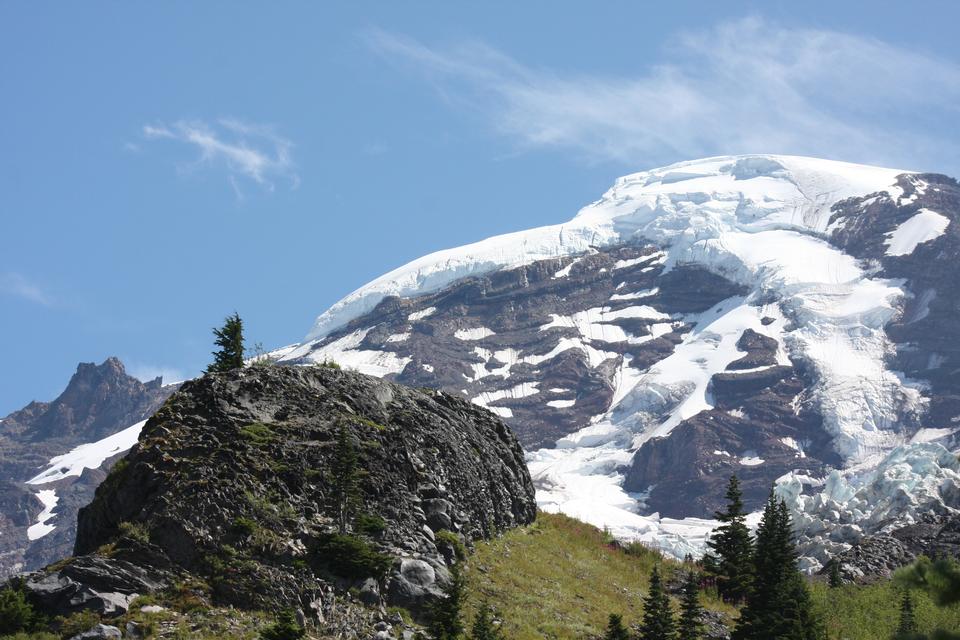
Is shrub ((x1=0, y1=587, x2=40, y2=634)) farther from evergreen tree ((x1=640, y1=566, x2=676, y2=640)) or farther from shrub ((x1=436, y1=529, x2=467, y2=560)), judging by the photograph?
evergreen tree ((x1=640, y1=566, x2=676, y2=640))

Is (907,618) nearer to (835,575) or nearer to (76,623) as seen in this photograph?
(835,575)

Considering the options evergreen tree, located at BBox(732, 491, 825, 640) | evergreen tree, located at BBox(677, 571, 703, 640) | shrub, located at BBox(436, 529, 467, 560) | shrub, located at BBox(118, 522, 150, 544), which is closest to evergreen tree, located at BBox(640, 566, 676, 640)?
evergreen tree, located at BBox(677, 571, 703, 640)

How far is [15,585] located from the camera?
4016 cm

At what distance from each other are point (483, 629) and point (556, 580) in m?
11.8

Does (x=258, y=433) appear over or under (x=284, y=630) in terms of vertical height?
over

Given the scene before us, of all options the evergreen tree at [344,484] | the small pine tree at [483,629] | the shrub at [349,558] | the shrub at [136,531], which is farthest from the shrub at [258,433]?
the small pine tree at [483,629]

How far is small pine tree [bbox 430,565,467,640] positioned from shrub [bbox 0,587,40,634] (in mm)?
13511

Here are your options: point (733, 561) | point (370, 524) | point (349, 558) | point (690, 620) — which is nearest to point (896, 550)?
point (733, 561)

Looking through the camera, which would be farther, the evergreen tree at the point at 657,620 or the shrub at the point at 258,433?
the evergreen tree at the point at 657,620

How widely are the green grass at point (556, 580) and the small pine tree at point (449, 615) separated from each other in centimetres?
322

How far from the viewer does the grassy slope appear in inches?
1997

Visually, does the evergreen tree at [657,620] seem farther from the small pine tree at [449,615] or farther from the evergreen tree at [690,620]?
the small pine tree at [449,615]

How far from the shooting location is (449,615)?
43.6 metres

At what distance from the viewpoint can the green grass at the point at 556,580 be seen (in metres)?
50.3
